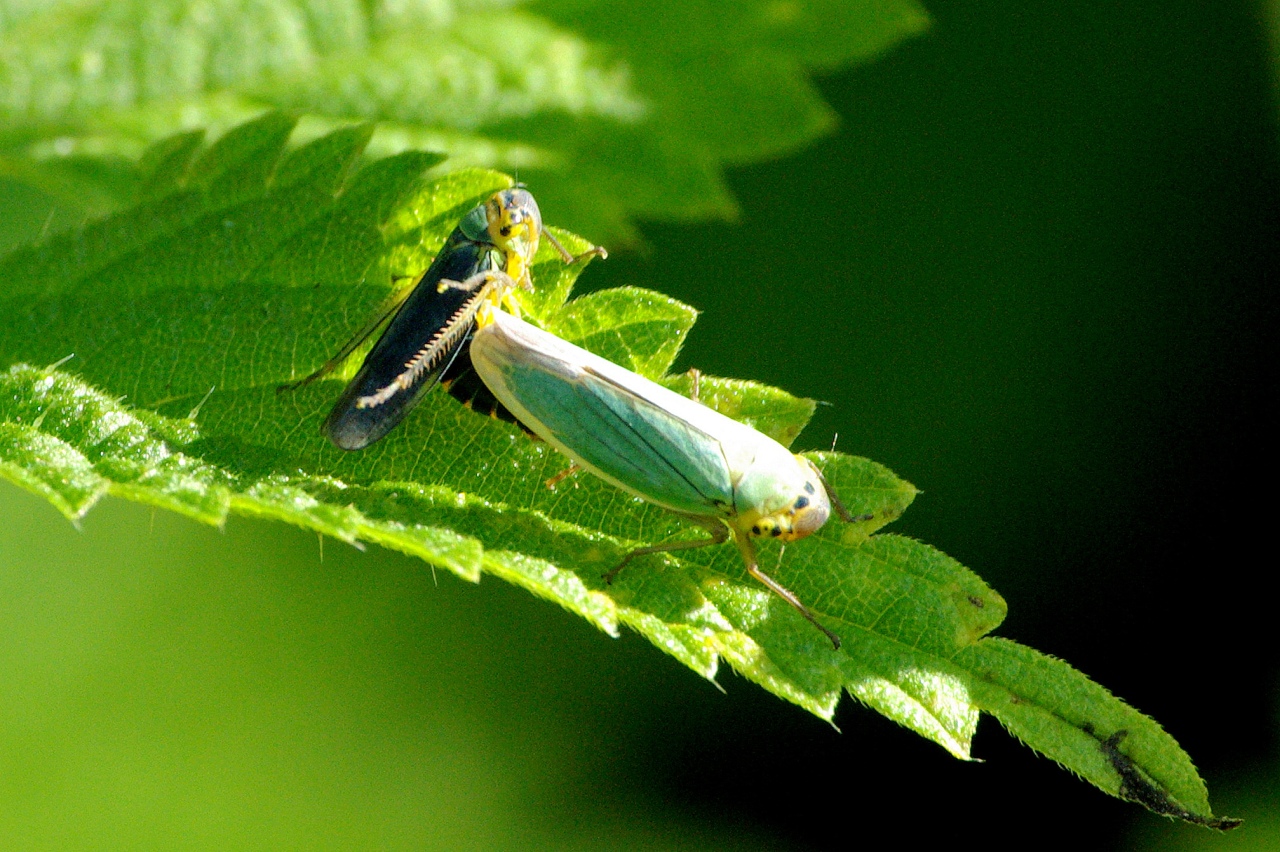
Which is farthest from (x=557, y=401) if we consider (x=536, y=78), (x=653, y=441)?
(x=536, y=78)

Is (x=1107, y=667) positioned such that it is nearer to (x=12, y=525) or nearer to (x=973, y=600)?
(x=973, y=600)

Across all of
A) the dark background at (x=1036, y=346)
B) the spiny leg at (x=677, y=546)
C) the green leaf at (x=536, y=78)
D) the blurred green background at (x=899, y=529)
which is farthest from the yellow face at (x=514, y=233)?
the dark background at (x=1036, y=346)

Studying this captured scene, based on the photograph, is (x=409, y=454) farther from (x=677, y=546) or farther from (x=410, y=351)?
(x=677, y=546)

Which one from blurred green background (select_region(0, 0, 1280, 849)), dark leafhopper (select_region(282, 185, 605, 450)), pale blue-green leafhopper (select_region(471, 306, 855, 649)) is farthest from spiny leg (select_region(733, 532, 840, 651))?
blurred green background (select_region(0, 0, 1280, 849))

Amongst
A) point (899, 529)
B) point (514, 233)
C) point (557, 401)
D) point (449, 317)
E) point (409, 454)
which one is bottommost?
point (409, 454)

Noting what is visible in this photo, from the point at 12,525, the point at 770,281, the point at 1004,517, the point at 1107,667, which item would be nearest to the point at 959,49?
the point at 770,281

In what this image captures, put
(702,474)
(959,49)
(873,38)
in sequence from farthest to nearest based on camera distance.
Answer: (959,49), (873,38), (702,474)

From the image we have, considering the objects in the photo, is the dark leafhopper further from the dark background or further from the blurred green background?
the dark background
